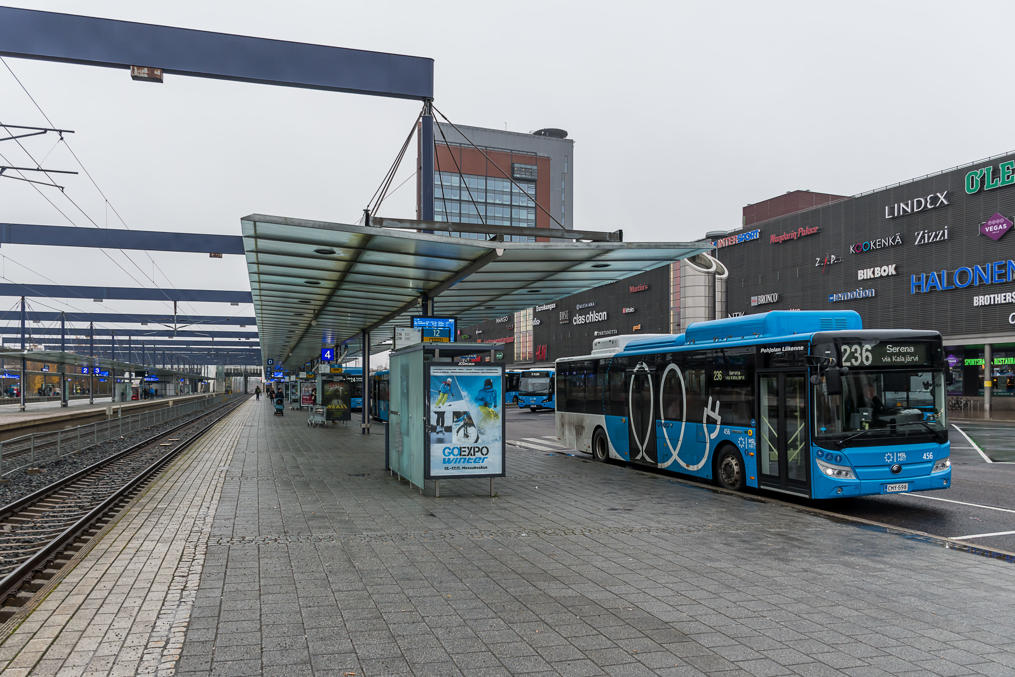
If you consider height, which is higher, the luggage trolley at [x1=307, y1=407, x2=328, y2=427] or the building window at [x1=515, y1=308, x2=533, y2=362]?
the building window at [x1=515, y1=308, x2=533, y2=362]

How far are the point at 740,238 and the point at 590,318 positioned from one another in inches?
1014

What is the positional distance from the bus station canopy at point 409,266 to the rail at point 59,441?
6.09 meters

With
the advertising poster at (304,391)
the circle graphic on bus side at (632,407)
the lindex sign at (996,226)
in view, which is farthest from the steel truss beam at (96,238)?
the lindex sign at (996,226)

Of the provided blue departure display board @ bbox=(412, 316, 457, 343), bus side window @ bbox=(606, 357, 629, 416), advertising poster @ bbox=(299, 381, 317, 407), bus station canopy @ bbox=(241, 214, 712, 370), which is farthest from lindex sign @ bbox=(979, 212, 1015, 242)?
advertising poster @ bbox=(299, 381, 317, 407)

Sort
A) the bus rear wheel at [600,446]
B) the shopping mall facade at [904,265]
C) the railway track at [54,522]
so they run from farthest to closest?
the shopping mall facade at [904,265] < the bus rear wheel at [600,446] < the railway track at [54,522]

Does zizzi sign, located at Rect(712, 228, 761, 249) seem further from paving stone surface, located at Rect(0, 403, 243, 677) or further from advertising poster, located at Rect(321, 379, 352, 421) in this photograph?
paving stone surface, located at Rect(0, 403, 243, 677)

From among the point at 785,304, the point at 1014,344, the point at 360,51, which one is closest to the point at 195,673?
the point at 360,51

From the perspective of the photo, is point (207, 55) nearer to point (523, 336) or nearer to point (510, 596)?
point (510, 596)

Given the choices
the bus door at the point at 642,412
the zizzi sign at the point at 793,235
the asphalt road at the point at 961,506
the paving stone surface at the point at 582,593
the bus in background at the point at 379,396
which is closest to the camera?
the paving stone surface at the point at 582,593

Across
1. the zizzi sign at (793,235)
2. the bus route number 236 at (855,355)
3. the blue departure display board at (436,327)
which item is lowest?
the bus route number 236 at (855,355)

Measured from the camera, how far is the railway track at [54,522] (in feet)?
21.8

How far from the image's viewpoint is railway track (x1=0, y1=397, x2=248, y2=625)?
664 centimetres

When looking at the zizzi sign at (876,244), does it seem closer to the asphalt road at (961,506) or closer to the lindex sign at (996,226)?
the lindex sign at (996,226)

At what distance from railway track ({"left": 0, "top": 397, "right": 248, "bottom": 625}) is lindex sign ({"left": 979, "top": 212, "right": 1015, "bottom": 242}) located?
3915 centimetres
